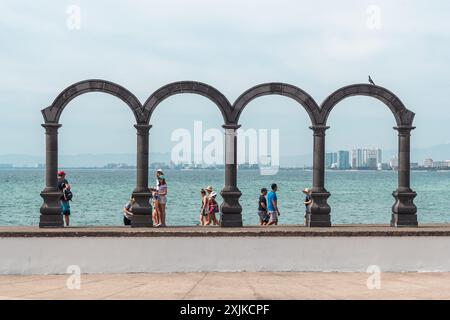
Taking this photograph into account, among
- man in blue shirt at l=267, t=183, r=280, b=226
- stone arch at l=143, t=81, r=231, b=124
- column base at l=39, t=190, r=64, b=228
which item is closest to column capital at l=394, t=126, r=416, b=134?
man in blue shirt at l=267, t=183, r=280, b=226

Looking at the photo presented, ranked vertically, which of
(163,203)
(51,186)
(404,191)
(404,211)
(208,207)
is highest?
(51,186)

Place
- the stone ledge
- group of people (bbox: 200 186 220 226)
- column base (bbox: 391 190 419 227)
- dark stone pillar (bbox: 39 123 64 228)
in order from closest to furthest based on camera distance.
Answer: the stone ledge < dark stone pillar (bbox: 39 123 64 228) < column base (bbox: 391 190 419 227) < group of people (bbox: 200 186 220 226)

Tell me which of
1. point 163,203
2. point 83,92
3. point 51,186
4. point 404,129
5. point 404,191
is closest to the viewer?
point 83,92

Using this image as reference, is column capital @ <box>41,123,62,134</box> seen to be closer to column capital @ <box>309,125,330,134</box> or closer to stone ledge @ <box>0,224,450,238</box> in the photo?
stone ledge @ <box>0,224,450,238</box>

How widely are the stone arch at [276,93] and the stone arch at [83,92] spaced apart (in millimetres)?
2333

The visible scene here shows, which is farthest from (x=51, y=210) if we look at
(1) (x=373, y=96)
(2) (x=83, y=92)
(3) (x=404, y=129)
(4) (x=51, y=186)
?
(3) (x=404, y=129)

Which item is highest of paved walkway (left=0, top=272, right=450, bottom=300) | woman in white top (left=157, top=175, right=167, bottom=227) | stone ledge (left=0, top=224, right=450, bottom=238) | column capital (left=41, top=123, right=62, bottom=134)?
column capital (left=41, top=123, right=62, bottom=134)

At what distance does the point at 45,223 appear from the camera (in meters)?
19.1

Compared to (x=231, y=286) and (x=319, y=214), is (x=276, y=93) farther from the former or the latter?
(x=231, y=286)

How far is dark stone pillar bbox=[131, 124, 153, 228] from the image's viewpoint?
19.1m

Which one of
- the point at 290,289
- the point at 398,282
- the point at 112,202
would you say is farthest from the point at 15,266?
the point at 112,202

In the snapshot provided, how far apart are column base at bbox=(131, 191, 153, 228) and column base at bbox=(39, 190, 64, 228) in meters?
1.77

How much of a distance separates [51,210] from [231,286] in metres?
5.36

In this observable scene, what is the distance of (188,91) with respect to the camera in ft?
62.0
